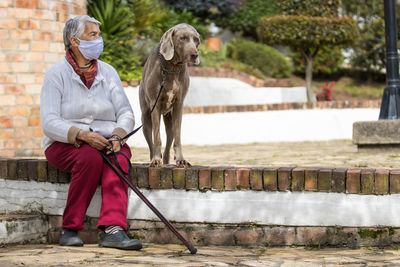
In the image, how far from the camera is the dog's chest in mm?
3973

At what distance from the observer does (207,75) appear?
12.6 meters

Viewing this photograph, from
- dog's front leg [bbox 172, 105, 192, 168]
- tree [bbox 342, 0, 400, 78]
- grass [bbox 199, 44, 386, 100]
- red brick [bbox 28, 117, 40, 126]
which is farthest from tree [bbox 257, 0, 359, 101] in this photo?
dog's front leg [bbox 172, 105, 192, 168]

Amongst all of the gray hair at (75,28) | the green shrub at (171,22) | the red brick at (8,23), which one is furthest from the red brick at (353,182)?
the green shrub at (171,22)

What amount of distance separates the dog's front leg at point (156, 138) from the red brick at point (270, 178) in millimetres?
738

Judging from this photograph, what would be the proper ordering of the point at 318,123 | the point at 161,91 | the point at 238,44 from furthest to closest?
the point at 238,44, the point at 318,123, the point at 161,91

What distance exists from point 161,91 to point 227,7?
47.7ft

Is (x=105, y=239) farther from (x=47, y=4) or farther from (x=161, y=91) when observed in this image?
(x=47, y=4)

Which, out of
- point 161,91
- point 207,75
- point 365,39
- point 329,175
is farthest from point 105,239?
point 365,39

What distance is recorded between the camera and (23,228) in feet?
13.4

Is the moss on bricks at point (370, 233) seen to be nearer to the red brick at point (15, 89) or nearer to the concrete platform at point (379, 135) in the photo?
the concrete platform at point (379, 135)

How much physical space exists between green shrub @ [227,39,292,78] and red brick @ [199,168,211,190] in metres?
12.4

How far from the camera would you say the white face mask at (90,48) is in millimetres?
3947

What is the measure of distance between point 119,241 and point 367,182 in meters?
1.55

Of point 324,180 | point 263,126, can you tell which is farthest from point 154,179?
point 263,126
